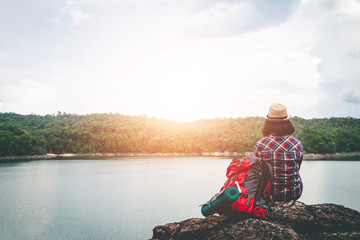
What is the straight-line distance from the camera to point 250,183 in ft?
10.4

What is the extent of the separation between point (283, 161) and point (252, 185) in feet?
1.73

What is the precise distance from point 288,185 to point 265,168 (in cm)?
46

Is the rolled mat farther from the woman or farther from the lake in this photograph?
the lake

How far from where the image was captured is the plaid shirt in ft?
10.9

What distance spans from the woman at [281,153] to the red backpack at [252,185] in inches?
7.0

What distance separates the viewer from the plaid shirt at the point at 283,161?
333 cm

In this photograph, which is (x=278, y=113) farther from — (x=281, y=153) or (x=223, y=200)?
(x=223, y=200)

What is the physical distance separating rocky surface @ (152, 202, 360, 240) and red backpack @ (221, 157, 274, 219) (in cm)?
14

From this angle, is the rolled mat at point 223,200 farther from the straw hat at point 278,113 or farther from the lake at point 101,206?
the lake at point 101,206

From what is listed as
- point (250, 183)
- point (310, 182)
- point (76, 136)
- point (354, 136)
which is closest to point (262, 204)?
point (250, 183)

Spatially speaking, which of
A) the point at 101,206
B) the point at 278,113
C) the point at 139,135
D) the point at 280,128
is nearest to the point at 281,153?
the point at 280,128

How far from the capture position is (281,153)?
10.9 ft

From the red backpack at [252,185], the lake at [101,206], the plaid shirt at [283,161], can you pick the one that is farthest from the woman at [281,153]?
the lake at [101,206]

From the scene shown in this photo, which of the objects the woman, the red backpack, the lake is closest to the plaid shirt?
the woman
